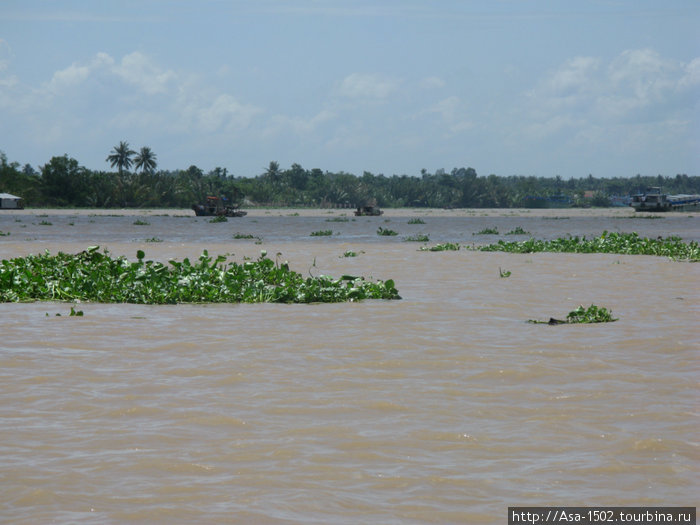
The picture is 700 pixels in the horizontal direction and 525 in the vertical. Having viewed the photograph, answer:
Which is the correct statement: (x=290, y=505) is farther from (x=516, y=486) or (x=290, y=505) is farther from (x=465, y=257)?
(x=465, y=257)

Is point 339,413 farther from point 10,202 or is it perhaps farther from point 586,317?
point 10,202

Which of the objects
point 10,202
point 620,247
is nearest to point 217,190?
point 10,202

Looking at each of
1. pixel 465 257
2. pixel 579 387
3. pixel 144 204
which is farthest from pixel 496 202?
pixel 579 387

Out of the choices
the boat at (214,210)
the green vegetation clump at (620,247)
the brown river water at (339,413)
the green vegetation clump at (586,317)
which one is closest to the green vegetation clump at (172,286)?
the brown river water at (339,413)

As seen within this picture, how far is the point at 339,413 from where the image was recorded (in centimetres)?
702

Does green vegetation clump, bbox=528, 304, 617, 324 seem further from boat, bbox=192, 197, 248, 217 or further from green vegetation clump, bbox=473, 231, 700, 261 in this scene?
boat, bbox=192, 197, 248, 217

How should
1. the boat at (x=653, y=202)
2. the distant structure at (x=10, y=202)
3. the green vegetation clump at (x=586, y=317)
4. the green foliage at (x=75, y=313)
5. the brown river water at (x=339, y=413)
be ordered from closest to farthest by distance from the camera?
Answer: 1. the brown river water at (x=339, y=413)
2. the green vegetation clump at (x=586, y=317)
3. the green foliage at (x=75, y=313)
4. the distant structure at (x=10, y=202)
5. the boat at (x=653, y=202)

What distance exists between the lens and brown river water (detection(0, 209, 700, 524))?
5.02 m

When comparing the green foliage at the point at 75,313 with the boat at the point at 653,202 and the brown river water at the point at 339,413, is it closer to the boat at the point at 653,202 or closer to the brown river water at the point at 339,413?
the brown river water at the point at 339,413

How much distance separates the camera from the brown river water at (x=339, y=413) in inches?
197

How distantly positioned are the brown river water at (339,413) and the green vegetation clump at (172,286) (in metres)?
0.72

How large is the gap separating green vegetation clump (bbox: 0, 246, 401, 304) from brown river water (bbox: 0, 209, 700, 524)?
28.2 inches

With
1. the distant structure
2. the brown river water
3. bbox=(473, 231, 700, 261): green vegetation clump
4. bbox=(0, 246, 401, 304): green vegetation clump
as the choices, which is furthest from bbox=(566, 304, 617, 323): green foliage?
the distant structure

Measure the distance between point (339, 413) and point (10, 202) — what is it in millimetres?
103447
